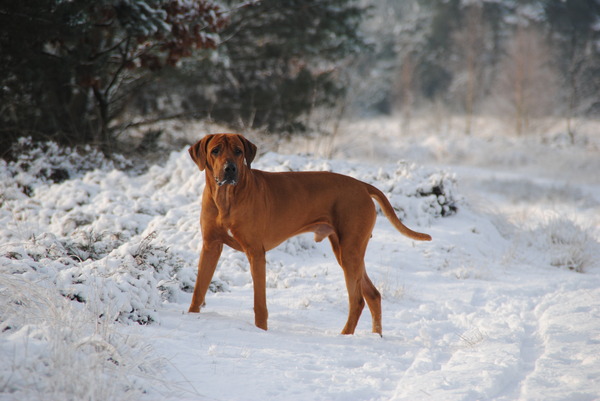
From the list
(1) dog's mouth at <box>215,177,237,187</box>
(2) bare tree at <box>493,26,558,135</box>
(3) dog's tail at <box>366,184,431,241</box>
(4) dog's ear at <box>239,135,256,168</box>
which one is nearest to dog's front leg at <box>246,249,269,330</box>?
(1) dog's mouth at <box>215,177,237,187</box>

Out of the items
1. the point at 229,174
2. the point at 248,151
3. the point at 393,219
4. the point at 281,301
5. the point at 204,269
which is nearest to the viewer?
the point at 229,174

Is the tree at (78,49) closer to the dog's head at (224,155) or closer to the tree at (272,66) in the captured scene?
the tree at (272,66)

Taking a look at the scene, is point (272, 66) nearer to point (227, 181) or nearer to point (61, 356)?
point (227, 181)

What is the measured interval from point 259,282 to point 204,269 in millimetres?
512

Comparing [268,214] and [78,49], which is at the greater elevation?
[78,49]

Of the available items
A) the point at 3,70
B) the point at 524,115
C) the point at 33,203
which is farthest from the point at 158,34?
the point at 524,115

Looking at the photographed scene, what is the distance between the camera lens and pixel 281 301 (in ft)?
17.6

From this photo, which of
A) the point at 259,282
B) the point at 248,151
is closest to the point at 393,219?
the point at 259,282

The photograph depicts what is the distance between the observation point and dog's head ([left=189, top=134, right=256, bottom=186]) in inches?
148

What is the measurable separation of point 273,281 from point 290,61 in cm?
1165

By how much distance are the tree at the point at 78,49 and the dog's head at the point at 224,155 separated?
6.50m

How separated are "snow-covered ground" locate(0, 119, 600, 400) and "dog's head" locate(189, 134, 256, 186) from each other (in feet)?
3.60

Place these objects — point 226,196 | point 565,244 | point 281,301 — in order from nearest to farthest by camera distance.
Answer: point 226,196 < point 281,301 < point 565,244

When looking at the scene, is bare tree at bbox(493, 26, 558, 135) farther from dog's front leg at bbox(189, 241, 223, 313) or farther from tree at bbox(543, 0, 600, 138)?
dog's front leg at bbox(189, 241, 223, 313)
